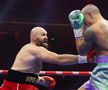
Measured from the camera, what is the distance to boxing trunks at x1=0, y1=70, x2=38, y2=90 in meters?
3.33

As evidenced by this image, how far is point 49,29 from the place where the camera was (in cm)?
832

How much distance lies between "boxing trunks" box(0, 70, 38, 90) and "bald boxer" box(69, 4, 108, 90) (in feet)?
2.38

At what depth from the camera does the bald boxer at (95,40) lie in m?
2.71

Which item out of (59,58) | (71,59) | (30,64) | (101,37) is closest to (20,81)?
(30,64)

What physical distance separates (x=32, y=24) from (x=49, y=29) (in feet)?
1.59

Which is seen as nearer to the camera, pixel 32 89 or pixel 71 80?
pixel 32 89

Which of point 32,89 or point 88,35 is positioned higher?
point 88,35

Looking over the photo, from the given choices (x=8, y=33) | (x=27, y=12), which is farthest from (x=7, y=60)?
(x=27, y=12)

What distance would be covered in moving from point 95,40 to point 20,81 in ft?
3.18

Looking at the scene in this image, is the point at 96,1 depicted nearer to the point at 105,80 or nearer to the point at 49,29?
the point at 49,29

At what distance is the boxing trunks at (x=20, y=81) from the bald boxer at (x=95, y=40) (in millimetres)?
724

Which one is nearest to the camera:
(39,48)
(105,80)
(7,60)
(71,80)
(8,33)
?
(105,80)

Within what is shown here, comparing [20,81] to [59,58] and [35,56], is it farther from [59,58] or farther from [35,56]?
[59,58]

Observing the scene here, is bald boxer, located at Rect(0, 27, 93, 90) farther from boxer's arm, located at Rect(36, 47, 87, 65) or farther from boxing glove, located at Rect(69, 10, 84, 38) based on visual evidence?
boxing glove, located at Rect(69, 10, 84, 38)
